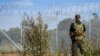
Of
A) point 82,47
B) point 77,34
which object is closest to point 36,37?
point 77,34

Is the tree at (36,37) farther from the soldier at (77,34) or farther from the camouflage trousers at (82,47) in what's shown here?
the camouflage trousers at (82,47)

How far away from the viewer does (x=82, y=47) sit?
1509cm

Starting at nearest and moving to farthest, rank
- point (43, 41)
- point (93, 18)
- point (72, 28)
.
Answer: point (43, 41), point (72, 28), point (93, 18)

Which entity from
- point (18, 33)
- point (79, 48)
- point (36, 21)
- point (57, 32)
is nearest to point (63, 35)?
point (57, 32)

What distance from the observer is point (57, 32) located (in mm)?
22453

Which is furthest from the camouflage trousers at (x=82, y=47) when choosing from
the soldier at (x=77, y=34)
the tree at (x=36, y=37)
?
the tree at (x=36, y=37)

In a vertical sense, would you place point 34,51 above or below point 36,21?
below

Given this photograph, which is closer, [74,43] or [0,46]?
[74,43]

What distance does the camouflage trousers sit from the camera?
49.0 ft

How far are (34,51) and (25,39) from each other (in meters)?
0.47

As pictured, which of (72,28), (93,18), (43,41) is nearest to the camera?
(43,41)

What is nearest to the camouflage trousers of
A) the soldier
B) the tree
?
the soldier

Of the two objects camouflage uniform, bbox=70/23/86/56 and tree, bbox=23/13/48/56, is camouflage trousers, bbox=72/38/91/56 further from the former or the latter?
tree, bbox=23/13/48/56

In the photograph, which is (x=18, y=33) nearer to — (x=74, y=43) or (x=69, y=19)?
(x=69, y=19)
